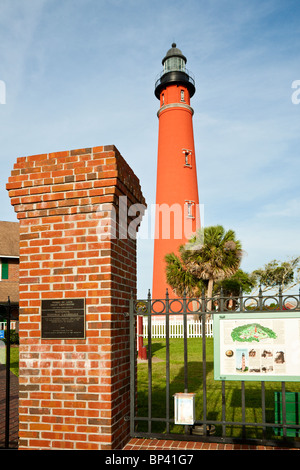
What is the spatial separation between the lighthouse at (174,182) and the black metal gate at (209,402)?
16.5 meters

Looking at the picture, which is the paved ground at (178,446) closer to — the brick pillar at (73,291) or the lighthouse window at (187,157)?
the brick pillar at (73,291)

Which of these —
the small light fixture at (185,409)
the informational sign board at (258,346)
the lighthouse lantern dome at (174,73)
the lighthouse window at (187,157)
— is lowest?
the small light fixture at (185,409)

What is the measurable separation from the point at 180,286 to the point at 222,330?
751 inches

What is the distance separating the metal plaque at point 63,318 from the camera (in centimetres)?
404

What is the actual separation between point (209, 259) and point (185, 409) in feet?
57.9

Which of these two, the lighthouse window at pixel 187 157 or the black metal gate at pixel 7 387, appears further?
the lighthouse window at pixel 187 157

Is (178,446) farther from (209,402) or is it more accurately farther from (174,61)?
(174,61)

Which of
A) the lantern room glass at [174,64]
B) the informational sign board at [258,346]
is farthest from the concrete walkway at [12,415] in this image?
the lantern room glass at [174,64]

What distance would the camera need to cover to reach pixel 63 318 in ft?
13.5

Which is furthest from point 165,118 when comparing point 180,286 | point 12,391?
point 12,391

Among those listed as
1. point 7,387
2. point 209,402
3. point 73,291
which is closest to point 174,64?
point 209,402

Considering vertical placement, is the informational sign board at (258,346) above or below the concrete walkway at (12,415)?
above

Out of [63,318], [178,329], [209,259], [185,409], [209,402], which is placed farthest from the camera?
[178,329]

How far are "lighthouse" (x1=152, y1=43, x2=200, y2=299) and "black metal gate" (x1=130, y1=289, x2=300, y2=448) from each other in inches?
650
